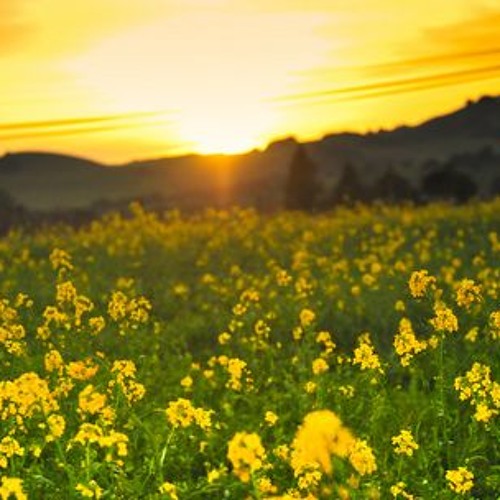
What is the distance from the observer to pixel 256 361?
34.7 ft

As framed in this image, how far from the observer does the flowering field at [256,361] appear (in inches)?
255

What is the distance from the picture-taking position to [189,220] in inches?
957

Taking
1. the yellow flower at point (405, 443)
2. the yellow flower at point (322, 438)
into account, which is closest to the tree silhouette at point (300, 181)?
the yellow flower at point (405, 443)

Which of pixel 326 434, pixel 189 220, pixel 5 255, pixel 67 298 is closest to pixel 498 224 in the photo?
pixel 189 220

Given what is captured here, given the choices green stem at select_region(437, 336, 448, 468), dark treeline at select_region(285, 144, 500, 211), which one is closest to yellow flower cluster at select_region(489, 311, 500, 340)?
green stem at select_region(437, 336, 448, 468)

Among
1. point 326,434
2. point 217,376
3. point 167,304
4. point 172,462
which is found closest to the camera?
point 326,434

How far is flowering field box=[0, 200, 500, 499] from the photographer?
6484mm

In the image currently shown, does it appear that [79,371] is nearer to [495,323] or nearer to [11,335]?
[11,335]

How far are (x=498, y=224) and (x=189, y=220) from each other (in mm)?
7469

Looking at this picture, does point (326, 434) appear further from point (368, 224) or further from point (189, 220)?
point (189, 220)

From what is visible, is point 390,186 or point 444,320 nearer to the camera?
point 444,320

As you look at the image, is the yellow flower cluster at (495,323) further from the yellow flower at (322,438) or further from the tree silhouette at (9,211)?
the tree silhouette at (9,211)

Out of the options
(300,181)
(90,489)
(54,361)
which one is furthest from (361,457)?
(300,181)

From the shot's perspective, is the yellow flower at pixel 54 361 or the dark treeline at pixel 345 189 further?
the dark treeline at pixel 345 189
